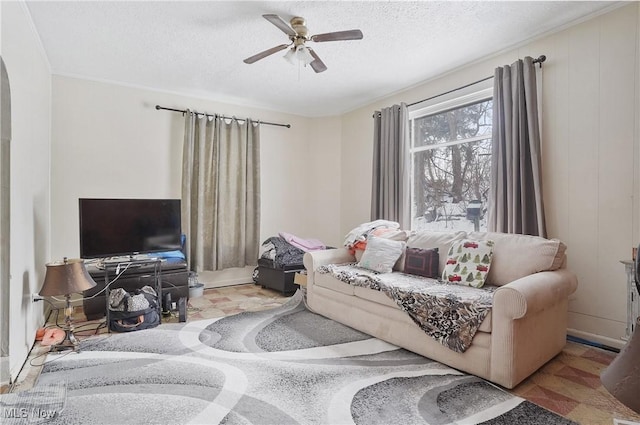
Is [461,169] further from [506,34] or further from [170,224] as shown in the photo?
[170,224]

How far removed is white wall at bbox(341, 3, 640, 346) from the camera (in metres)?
2.62

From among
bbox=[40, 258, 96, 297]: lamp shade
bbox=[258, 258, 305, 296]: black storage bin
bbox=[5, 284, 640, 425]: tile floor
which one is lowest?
bbox=[5, 284, 640, 425]: tile floor

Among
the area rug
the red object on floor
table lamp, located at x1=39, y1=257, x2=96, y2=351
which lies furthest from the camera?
the red object on floor

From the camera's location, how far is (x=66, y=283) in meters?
2.63

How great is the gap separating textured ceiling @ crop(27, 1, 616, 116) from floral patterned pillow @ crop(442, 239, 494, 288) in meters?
1.88

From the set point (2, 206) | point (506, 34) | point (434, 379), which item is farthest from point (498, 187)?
point (2, 206)

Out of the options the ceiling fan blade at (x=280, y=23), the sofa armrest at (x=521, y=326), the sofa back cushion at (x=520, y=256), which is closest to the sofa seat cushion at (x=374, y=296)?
the sofa armrest at (x=521, y=326)

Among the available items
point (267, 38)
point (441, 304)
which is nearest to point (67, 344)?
point (441, 304)

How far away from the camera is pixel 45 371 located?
90.9 inches

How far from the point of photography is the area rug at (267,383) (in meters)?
1.81

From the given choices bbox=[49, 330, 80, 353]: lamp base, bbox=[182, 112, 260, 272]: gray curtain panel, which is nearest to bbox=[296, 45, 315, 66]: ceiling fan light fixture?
bbox=[182, 112, 260, 272]: gray curtain panel

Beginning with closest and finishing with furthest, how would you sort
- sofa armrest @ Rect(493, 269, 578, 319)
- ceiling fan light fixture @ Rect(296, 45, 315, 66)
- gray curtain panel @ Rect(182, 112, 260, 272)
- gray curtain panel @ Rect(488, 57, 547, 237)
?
sofa armrest @ Rect(493, 269, 578, 319) → ceiling fan light fixture @ Rect(296, 45, 315, 66) → gray curtain panel @ Rect(488, 57, 547, 237) → gray curtain panel @ Rect(182, 112, 260, 272)

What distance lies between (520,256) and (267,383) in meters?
2.10

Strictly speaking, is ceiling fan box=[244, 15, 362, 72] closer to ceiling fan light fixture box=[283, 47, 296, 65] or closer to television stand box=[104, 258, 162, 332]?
ceiling fan light fixture box=[283, 47, 296, 65]
